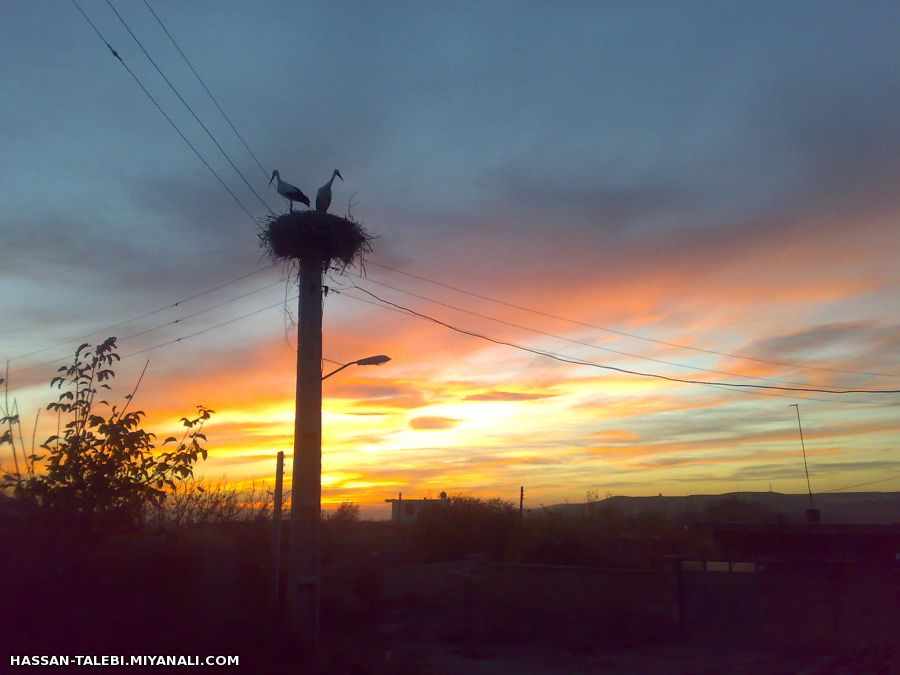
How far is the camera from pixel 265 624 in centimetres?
1325

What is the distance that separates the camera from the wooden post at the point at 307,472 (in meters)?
14.2

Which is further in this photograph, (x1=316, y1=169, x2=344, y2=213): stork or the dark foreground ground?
(x1=316, y1=169, x2=344, y2=213): stork

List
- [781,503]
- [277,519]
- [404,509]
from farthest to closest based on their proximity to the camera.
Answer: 1. [781,503]
2. [404,509]
3. [277,519]

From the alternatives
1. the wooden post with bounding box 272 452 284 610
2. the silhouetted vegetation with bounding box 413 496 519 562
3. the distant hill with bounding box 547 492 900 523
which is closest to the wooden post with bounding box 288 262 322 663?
the wooden post with bounding box 272 452 284 610

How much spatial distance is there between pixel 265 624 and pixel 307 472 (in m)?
2.93

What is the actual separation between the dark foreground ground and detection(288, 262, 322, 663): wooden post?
1.83 ft

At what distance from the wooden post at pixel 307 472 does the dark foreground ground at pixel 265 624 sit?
56 cm

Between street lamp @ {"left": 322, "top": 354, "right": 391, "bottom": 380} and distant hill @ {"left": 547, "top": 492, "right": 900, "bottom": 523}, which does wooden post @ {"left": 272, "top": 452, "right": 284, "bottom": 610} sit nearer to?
street lamp @ {"left": 322, "top": 354, "right": 391, "bottom": 380}

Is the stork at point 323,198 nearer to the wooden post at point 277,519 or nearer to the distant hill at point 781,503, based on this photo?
the wooden post at point 277,519

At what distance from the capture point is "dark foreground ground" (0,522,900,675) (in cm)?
983

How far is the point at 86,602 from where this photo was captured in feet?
33.7

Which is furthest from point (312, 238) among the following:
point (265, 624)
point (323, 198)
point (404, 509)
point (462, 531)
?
point (404, 509)

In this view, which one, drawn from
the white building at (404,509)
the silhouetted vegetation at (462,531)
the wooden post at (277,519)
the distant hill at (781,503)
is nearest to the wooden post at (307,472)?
the wooden post at (277,519)

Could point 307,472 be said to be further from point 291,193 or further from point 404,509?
point 404,509
